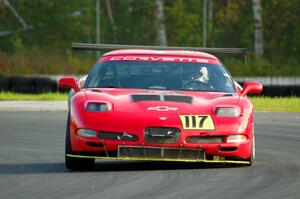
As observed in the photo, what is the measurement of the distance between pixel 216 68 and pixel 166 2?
52961 mm

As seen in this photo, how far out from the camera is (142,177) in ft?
34.9

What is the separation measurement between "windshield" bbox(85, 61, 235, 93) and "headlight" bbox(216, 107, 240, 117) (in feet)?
3.20

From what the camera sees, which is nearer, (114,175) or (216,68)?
(114,175)

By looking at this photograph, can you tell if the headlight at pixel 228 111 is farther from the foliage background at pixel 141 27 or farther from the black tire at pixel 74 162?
the foliage background at pixel 141 27

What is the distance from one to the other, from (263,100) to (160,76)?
15.9 metres

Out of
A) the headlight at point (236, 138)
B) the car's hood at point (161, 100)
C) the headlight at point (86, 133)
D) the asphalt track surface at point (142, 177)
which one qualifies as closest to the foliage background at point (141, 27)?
the asphalt track surface at point (142, 177)

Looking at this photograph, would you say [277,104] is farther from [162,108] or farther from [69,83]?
[162,108]

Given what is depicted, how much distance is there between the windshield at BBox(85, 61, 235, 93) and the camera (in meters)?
12.6

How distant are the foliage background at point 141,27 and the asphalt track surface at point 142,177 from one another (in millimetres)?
37480

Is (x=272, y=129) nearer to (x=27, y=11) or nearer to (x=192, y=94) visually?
(x=192, y=94)

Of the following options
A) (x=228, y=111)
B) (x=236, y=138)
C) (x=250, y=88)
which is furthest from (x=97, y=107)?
(x=250, y=88)

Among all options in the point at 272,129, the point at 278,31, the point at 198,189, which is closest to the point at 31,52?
the point at 278,31

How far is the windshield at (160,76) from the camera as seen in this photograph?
1258 centimetres

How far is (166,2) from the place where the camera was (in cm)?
6581
